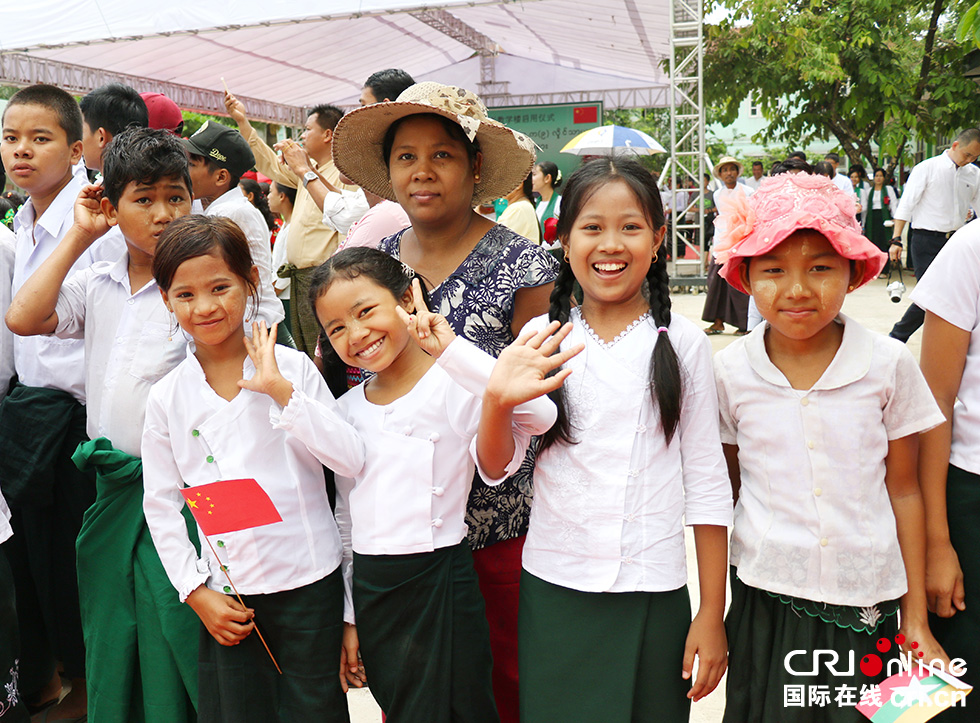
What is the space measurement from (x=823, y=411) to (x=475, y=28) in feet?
46.6

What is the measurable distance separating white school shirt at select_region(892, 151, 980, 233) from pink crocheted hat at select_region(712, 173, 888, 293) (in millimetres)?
7391

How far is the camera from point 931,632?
5.87 ft

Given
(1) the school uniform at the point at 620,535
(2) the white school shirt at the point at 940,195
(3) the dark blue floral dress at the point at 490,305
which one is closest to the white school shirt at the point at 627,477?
(1) the school uniform at the point at 620,535

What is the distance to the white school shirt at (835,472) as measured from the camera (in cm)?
162

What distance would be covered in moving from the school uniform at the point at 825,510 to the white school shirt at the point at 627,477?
0.12 metres

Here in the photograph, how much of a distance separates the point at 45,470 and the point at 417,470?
1278 millimetres

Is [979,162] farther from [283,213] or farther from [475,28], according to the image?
[283,213]

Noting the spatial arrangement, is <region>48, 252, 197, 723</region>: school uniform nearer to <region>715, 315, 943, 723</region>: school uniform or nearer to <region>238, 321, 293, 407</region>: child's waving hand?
<region>238, 321, 293, 407</region>: child's waving hand

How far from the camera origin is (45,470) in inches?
92.2

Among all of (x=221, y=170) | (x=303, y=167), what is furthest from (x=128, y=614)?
(x=303, y=167)

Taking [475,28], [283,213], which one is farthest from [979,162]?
[283,213]

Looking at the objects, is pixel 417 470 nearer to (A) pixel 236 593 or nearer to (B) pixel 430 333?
(B) pixel 430 333

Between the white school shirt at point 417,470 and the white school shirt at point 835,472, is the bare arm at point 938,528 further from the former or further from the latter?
the white school shirt at point 417,470

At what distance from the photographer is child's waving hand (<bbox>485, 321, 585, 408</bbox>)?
144 centimetres
